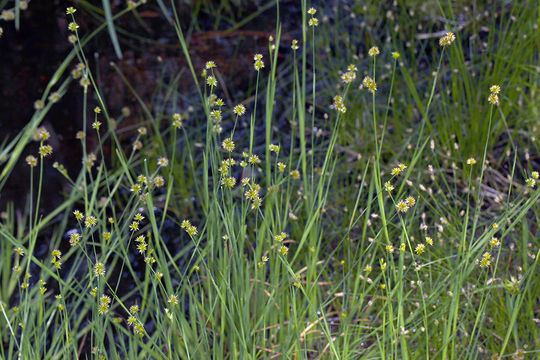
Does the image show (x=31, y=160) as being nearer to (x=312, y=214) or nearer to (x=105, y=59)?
(x=312, y=214)

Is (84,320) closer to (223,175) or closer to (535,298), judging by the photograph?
(223,175)

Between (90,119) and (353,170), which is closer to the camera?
(353,170)

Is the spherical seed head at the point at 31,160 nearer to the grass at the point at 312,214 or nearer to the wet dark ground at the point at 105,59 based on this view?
the grass at the point at 312,214

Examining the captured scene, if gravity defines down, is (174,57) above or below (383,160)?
above

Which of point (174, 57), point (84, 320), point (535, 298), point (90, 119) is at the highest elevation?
point (174, 57)

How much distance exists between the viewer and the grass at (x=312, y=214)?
1.49 metres

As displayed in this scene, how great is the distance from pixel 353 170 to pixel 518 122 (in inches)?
23.5

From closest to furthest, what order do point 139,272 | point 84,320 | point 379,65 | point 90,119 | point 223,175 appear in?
point 223,175
point 84,320
point 139,272
point 379,65
point 90,119

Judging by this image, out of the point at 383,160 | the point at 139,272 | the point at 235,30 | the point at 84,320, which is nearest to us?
the point at 84,320

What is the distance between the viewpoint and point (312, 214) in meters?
1.57

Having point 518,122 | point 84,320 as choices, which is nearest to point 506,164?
point 518,122

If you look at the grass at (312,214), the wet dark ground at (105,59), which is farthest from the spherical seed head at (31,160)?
the wet dark ground at (105,59)

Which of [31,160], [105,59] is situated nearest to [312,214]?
[31,160]

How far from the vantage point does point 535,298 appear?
1684 mm
